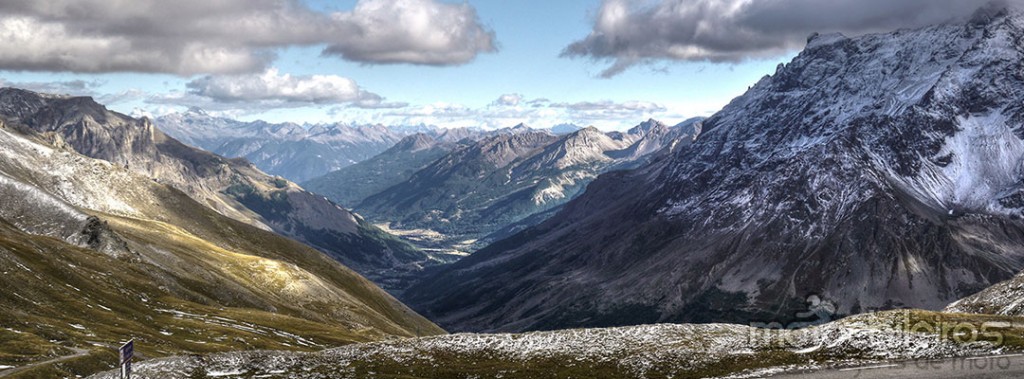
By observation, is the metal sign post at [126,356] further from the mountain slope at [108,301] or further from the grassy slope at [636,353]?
the mountain slope at [108,301]

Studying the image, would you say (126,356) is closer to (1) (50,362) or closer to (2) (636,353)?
(1) (50,362)

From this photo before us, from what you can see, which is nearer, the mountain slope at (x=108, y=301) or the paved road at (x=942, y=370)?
the paved road at (x=942, y=370)

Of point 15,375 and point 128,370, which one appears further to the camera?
point 15,375

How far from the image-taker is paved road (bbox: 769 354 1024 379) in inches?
2472

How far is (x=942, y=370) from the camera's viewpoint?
6525 centimetres

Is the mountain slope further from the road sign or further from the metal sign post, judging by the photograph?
the road sign

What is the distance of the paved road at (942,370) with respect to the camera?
62.8 meters

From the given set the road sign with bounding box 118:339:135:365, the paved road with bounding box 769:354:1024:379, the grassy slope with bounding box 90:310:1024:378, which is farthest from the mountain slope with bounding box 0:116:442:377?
the paved road with bounding box 769:354:1024:379

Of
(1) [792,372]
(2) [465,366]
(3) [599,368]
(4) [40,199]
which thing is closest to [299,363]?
(2) [465,366]

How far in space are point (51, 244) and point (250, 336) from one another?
6082 cm

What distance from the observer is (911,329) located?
251 ft

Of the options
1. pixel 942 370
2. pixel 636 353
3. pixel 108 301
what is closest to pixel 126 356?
pixel 636 353

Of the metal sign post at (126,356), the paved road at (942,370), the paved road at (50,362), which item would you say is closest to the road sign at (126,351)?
the metal sign post at (126,356)

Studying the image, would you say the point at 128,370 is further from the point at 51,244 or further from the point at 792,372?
the point at 51,244
